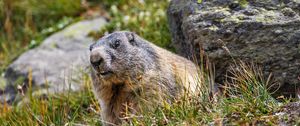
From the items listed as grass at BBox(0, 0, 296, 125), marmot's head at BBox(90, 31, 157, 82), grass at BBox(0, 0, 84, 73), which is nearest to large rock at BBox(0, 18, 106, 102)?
grass at BBox(0, 0, 296, 125)

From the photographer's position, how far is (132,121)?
6445mm

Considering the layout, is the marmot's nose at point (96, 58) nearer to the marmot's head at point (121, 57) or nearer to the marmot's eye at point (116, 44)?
the marmot's head at point (121, 57)

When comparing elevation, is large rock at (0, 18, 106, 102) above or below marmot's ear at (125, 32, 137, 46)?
below

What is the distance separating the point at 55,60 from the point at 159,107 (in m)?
4.60

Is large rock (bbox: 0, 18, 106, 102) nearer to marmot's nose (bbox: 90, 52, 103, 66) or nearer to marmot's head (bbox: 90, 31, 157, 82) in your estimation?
marmot's head (bbox: 90, 31, 157, 82)

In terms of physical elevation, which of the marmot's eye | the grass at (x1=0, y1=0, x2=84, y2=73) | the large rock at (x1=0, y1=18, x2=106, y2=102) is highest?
the marmot's eye

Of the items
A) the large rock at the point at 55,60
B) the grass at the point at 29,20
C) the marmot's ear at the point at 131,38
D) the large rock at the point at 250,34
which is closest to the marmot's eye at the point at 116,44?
the marmot's ear at the point at 131,38

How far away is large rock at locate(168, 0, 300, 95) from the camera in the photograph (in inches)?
287

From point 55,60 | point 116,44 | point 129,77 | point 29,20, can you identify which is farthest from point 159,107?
point 29,20

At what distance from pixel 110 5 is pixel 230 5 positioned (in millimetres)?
5016

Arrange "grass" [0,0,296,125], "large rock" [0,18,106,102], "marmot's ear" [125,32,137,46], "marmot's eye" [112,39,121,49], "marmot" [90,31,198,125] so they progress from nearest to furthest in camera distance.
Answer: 1. "grass" [0,0,296,125]
2. "marmot" [90,31,198,125]
3. "marmot's eye" [112,39,121,49]
4. "marmot's ear" [125,32,137,46]
5. "large rock" [0,18,106,102]

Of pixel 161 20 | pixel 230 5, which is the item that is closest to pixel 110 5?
pixel 161 20

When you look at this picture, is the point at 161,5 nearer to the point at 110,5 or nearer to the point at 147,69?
the point at 110,5

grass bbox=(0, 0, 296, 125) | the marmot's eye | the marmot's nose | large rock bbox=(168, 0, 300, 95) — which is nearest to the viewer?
grass bbox=(0, 0, 296, 125)
